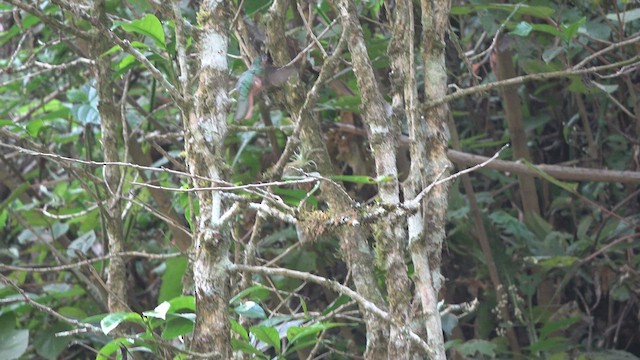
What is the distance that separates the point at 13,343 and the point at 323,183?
0.97 m

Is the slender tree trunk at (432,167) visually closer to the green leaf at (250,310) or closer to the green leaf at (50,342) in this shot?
the green leaf at (250,310)

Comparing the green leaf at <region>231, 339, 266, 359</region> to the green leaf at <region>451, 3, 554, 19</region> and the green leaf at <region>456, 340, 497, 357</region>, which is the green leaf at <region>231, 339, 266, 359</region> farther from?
the green leaf at <region>451, 3, 554, 19</region>

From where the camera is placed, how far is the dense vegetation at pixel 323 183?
1123 millimetres

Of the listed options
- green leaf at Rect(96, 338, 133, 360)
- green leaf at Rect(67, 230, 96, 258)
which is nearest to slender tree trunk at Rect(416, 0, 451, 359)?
green leaf at Rect(96, 338, 133, 360)

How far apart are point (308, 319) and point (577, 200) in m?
1.32

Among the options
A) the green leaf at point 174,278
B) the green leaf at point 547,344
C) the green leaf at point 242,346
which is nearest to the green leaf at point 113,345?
the green leaf at point 242,346

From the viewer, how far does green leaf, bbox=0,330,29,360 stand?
185cm

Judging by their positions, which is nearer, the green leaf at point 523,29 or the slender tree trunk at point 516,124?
the green leaf at point 523,29

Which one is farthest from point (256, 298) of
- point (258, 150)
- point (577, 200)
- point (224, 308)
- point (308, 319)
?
point (577, 200)

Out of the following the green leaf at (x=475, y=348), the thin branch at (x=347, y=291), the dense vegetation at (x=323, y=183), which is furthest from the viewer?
the green leaf at (x=475, y=348)

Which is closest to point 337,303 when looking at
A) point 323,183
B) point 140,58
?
point 323,183

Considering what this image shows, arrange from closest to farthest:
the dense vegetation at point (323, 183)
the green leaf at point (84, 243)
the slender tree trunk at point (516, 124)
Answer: the dense vegetation at point (323, 183), the green leaf at point (84, 243), the slender tree trunk at point (516, 124)

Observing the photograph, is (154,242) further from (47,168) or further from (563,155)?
(563,155)

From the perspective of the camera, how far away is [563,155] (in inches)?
102
